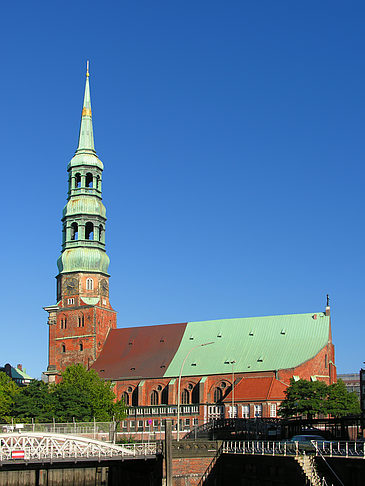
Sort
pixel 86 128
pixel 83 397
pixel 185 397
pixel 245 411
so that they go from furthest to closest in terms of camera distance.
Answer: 1. pixel 86 128
2. pixel 185 397
3. pixel 245 411
4. pixel 83 397

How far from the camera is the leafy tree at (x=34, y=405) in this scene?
9181 cm

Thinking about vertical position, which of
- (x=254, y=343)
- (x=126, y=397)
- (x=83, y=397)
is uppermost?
(x=254, y=343)

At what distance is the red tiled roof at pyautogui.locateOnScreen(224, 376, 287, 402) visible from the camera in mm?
98812

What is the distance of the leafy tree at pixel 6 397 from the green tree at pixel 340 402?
124ft

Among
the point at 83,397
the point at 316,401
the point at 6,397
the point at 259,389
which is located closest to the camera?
the point at 316,401

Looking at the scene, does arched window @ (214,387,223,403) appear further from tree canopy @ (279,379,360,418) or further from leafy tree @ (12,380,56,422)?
leafy tree @ (12,380,56,422)

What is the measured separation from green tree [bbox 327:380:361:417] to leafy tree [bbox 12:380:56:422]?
32.1 m

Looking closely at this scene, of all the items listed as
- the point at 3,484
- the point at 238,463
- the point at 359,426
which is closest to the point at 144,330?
the point at 359,426

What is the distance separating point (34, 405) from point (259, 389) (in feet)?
92.6

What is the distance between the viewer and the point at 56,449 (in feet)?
179

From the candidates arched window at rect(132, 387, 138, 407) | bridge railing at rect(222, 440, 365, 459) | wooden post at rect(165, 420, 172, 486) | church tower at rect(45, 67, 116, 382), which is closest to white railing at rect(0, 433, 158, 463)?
wooden post at rect(165, 420, 172, 486)

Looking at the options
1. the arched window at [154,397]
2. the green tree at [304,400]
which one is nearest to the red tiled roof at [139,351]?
the arched window at [154,397]

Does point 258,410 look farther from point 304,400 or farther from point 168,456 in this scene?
point 168,456

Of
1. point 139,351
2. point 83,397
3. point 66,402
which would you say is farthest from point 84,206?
point 66,402
